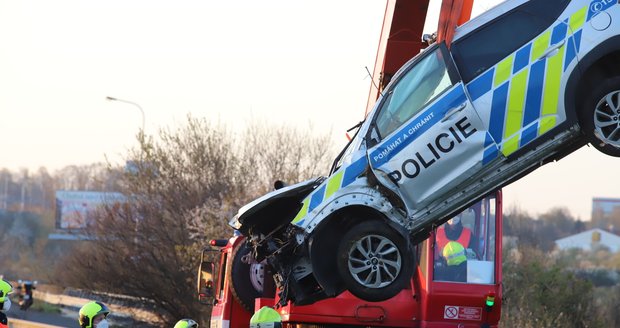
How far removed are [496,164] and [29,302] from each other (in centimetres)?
2886

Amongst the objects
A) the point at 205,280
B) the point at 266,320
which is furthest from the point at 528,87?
the point at 205,280

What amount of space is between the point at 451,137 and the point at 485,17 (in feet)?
3.72

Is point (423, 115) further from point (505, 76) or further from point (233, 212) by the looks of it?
point (233, 212)

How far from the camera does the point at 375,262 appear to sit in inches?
372

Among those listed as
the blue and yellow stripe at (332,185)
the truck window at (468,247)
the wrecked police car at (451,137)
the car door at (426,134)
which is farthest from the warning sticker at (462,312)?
the blue and yellow stripe at (332,185)

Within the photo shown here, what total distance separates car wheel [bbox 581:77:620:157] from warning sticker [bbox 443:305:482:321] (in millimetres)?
2532

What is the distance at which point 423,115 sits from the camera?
9.30 m

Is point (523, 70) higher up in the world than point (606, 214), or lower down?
lower down

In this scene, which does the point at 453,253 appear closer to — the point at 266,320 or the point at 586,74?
the point at 586,74

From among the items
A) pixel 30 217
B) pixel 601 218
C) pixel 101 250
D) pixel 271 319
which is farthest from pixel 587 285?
pixel 30 217

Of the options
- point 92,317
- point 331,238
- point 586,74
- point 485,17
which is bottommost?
point 92,317

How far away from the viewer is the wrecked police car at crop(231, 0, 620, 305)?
891 cm

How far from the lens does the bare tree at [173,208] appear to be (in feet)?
87.7

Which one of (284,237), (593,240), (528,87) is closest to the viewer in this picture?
(528,87)
